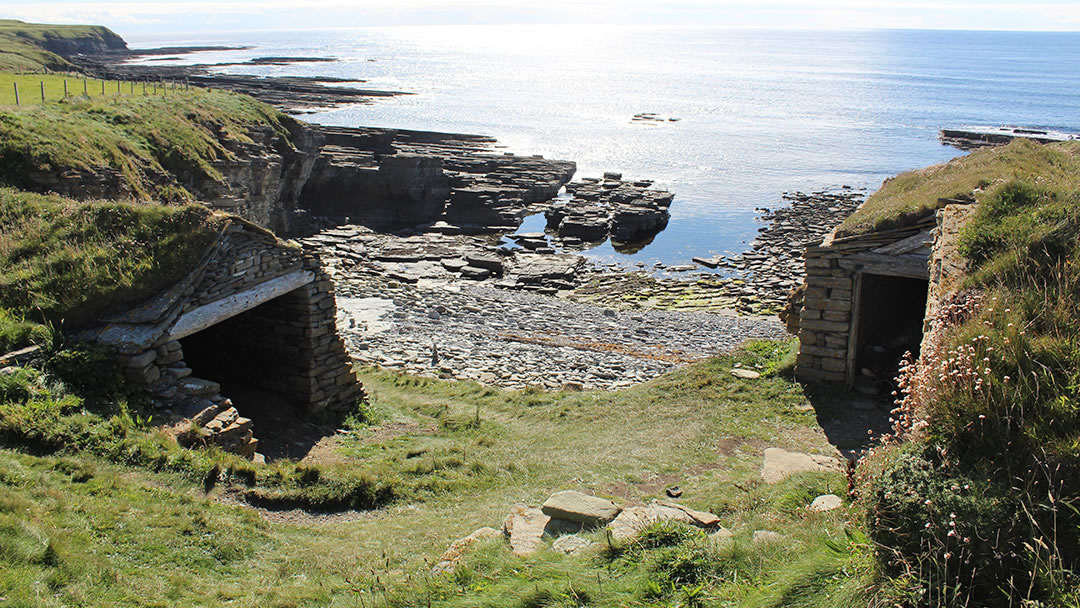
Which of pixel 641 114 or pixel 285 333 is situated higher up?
pixel 641 114

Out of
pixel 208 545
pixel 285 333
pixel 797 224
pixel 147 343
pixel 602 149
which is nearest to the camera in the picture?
pixel 208 545

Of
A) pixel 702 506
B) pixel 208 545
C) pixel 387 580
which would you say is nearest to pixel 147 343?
pixel 208 545

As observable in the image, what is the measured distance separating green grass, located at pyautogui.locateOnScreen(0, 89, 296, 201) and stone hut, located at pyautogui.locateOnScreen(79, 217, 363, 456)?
10982 mm

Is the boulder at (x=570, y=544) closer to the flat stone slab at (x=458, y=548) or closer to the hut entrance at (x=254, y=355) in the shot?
the flat stone slab at (x=458, y=548)

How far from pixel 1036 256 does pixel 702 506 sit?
4260 mm

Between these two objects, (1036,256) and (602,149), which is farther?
(602,149)

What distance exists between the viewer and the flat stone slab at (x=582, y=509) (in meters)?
7.41

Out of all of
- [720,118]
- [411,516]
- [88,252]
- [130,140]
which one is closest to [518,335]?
[88,252]

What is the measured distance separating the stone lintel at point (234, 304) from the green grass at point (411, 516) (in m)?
1.59

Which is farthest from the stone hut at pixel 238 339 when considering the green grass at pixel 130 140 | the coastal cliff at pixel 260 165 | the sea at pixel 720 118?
the sea at pixel 720 118

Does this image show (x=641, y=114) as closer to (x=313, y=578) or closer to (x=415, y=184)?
(x=415, y=184)

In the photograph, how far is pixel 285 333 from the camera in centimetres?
1342

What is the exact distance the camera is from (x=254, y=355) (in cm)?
1362

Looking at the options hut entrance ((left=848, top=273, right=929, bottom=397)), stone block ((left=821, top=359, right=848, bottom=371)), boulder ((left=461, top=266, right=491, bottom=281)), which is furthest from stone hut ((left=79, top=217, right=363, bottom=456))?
boulder ((left=461, top=266, right=491, bottom=281))
